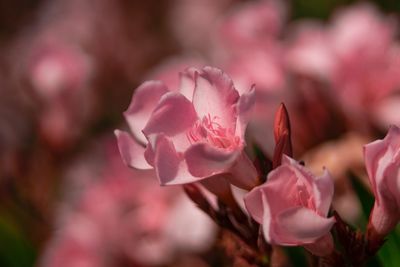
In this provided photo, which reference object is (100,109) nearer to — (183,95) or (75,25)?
(75,25)

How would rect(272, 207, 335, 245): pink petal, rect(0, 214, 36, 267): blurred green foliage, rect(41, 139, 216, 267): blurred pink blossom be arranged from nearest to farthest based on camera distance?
rect(272, 207, 335, 245): pink petal < rect(41, 139, 216, 267): blurred pink blossom < rect(0, 214, 36, 267): blurred green foliage

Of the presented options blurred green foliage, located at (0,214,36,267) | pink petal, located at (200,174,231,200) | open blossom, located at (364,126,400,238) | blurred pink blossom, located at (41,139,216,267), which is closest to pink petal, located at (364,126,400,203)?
open blossom, located at (364,126,400,238)

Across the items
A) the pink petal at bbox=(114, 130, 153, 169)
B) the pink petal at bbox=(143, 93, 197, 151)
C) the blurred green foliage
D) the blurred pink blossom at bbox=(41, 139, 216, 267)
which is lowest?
the blurred green foliage

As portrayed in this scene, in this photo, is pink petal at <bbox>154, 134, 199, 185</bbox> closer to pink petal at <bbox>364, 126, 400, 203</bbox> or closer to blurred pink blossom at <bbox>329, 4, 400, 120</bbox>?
pink petal at <bbox>364, 126, 400, 203</bbox>

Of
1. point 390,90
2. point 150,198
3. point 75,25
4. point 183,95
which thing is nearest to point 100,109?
point 75,25

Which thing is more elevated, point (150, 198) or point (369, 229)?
point (369, 229)

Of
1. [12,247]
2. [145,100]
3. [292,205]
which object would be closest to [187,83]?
[145,100]

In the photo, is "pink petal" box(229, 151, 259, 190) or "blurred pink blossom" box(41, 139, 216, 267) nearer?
"pink petal" box(229, 151, 259, 190)
